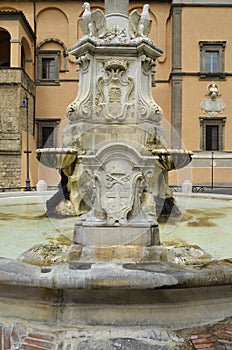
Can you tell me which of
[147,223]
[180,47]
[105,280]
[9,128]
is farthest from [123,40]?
[180,47]

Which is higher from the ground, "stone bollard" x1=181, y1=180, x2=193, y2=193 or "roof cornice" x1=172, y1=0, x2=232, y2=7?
"roof cornice" x1=172, y1=0, x2=232, y2=7

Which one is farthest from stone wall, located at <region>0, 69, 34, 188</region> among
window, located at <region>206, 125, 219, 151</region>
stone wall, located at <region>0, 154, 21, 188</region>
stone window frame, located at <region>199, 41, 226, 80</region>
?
window, located at <region>206, 125, 219, 151</region>

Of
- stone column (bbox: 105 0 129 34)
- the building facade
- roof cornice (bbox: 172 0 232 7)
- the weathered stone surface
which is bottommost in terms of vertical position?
the weathered stone surface

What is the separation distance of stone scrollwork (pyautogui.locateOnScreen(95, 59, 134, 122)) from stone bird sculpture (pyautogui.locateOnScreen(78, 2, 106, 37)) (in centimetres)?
55

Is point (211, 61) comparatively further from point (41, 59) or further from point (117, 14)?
point (117, 14)

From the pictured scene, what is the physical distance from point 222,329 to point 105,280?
2.67 ft

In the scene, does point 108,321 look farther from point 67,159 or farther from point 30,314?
point 67,159

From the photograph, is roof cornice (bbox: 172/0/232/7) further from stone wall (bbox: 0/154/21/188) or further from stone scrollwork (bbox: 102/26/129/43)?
stone scrollwork (bbox: 102/26/129/43)

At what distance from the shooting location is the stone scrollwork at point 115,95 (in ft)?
21.5

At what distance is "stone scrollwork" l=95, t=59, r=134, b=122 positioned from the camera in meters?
6.54

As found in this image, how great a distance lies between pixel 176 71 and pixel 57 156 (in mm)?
22354

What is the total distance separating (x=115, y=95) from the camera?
21.5 feet

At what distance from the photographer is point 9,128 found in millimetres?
22391

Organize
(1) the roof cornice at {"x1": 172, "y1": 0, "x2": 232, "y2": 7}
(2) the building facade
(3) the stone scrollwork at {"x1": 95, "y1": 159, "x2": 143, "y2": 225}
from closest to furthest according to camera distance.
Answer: (3) the stone scrollwork at {"x1": 95, "y1": 159, "x2": 143, "y2": 225}, (2) the building facade, (1) the roof cornice at {"x1": 172, "y1": 0, "x2": 232, "y2": 7}
